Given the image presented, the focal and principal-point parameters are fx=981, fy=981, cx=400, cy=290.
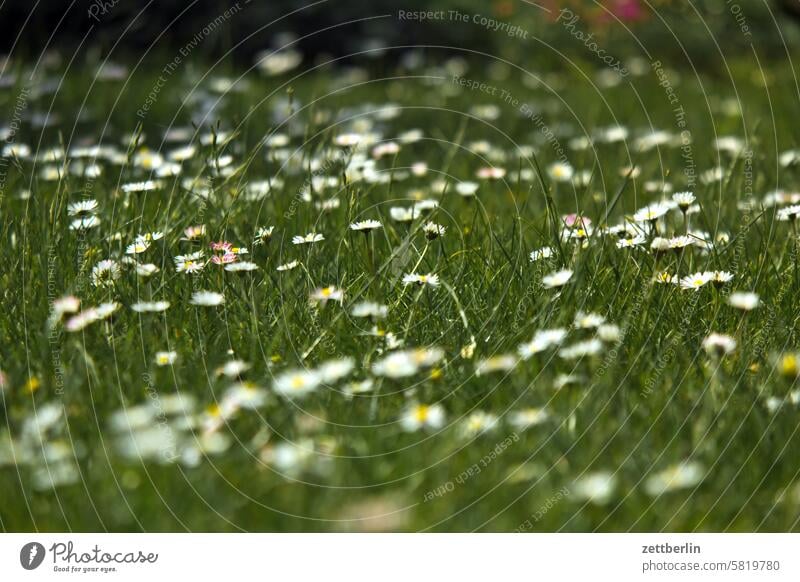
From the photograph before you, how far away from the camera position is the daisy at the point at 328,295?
2.29 meters

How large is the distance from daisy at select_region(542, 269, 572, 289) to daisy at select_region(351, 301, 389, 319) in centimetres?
39

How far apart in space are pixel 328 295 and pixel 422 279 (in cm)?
23

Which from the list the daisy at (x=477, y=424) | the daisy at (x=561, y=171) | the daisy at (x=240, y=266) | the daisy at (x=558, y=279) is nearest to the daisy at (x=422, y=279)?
the daisy at (x=558, y=279)

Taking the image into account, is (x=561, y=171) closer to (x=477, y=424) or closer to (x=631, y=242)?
(x=631, y=242)

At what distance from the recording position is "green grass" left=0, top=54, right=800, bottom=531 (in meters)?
1.79

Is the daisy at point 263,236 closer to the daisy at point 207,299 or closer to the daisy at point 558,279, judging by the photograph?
the daisy at point 207,299

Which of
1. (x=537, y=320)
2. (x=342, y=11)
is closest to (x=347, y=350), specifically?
(x=537, y=320)

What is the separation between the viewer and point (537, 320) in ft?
7.48

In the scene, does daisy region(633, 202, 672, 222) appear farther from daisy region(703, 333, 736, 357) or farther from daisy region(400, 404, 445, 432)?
daisy region(400, 404, 445, 432)

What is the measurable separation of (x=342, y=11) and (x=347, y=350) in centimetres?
471

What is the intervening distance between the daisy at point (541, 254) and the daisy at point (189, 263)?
2.78ft

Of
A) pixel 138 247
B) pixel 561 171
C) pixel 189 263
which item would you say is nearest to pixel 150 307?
pixel 189 263

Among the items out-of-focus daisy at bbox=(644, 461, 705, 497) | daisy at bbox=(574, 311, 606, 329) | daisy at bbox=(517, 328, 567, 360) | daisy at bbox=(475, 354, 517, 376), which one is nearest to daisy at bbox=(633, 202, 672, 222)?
daisy at bbox=(574, 311, 606, 329)
